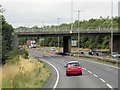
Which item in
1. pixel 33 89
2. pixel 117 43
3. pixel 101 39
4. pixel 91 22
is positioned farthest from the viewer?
pixel 91 22

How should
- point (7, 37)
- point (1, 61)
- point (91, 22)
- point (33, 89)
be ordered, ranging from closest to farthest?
1. point (33, 89)
2. point (1, 61)
3. point (7, 37)
4. point (91, 22)

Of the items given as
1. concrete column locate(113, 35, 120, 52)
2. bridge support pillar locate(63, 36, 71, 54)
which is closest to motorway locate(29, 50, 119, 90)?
concrete column locate(113, 35, 120, 52)

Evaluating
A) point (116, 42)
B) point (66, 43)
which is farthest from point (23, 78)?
point (66, 43)

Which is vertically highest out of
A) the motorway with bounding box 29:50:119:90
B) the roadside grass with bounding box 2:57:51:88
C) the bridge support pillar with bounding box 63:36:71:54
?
the bridge support pillar with bounding box 63:36:71:54

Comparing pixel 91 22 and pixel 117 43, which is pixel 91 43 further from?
pixel 117 43

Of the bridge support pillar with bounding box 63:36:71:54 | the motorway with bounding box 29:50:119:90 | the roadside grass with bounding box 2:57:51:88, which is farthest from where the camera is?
the bridge support pillar with bounding box 63:36:71:54

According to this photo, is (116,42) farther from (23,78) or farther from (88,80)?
(23,78)

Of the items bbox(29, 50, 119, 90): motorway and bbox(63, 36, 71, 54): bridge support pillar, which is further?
bbox(63, 36, 71, 54): bridge support pillar

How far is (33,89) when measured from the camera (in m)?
21.8

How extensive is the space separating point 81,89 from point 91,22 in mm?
176040

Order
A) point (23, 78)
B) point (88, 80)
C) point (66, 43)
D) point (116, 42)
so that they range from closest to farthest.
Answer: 1. point (23, 78)
2. point (88, 80)
3. point (116, 42)
4. point (66, 43)

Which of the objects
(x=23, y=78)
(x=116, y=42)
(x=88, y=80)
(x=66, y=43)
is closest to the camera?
(x=23, y=78)

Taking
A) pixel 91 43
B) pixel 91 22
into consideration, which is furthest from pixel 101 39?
pixel 91 22

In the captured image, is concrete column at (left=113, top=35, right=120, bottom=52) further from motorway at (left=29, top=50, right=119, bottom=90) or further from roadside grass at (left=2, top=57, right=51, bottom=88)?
roadside grass at (left=2, top=57, right=51, bottom=88)
